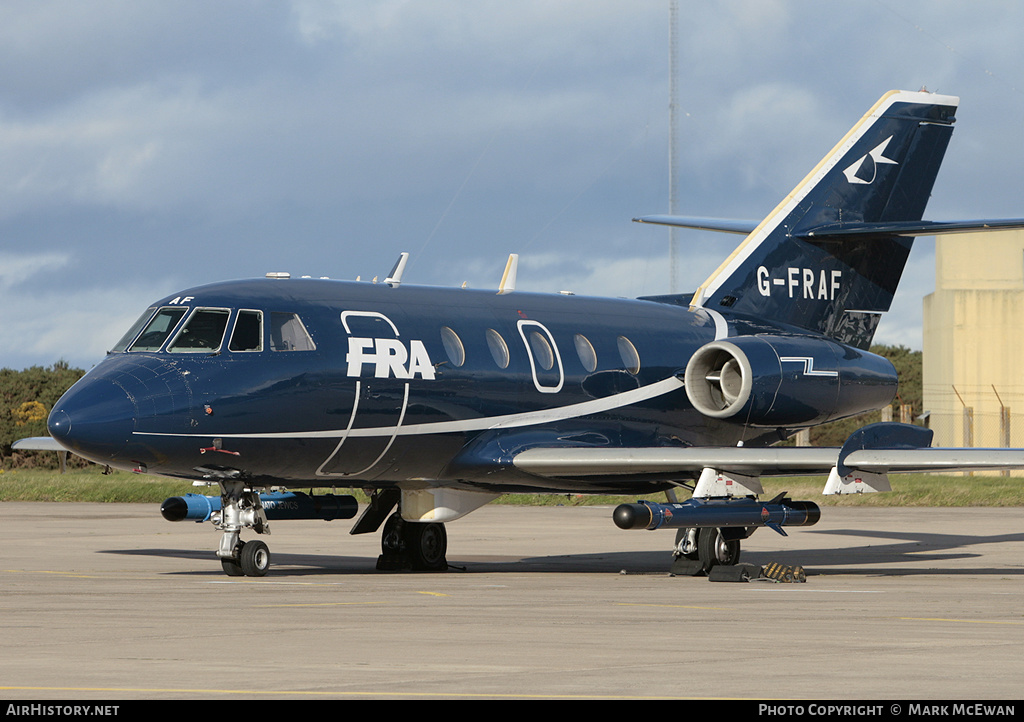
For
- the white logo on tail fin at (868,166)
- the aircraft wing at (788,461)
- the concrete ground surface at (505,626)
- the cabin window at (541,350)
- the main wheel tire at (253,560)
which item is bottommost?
the concrete ground surface at (505,626)

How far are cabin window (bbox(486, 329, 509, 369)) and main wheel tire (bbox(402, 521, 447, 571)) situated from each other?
266 centimetres

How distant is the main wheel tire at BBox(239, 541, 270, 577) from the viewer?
1898cm

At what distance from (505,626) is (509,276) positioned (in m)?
10.6

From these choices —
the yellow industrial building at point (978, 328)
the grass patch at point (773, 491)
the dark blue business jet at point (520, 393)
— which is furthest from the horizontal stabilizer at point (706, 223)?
the yellow industrial building at point (978, 328)

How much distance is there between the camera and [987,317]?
180 feet

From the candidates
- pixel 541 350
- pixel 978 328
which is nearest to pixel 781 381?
pixel 541 350

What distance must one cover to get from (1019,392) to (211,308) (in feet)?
136

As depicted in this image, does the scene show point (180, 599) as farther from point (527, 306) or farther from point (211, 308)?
point (527, 306)

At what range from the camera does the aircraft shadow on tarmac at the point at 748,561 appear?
71.8ft

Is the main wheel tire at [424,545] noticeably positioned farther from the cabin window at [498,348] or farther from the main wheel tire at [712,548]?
the main wheel tire at [712,548]

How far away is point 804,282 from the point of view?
85.5ft

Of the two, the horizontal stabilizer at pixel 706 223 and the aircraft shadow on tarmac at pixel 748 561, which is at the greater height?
the horizontal stabilizer at pixel 706 223

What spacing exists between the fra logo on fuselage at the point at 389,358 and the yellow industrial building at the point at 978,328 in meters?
37.3

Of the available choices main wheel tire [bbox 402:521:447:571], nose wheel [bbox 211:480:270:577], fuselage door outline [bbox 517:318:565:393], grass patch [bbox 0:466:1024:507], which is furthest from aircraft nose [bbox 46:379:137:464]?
grass patch [bbox 0:466:1024:507]
